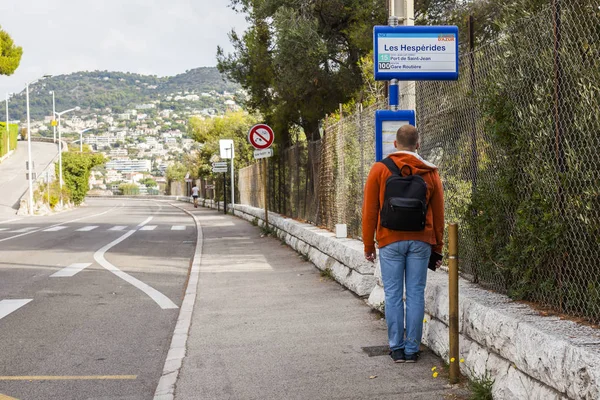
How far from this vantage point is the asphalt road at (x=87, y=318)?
225 inches

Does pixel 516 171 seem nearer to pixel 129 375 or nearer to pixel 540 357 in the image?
pixel 540 357

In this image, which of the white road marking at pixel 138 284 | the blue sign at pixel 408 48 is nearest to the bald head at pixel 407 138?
the blue sign at pixel 408 48

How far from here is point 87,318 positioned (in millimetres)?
8430

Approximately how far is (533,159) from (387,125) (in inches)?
109

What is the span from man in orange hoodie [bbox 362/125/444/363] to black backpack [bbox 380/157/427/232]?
0.14 meters

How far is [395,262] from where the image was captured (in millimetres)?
5934

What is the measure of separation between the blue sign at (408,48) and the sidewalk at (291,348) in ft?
8.19

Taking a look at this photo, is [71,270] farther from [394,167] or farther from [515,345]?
[515,345]

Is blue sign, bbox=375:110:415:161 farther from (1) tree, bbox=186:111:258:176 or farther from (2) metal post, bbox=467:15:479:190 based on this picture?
(1) tree, bbox=186:111:258:176

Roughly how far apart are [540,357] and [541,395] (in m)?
0.20

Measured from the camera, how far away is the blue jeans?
19.3 feet

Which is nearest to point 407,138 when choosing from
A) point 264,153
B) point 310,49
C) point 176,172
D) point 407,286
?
point 407,286

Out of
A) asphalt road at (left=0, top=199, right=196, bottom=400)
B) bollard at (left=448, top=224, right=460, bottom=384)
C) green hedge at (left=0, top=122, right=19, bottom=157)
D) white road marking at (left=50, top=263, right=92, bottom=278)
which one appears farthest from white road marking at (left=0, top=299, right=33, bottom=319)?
green hedge at (left=0, top=122, right=19, bottom=157)

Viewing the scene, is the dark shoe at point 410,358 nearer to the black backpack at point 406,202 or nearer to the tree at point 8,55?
the black backpack at point 406,202
